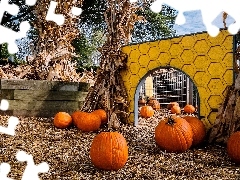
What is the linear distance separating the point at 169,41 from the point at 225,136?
3.50ft

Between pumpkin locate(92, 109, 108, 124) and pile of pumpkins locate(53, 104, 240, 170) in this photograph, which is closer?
pile of pumpkins locate(53, 104, 240, 170)

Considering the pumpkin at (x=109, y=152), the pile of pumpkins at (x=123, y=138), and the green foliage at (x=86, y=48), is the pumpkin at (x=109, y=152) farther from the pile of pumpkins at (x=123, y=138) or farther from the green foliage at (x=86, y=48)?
the green foliage at (x=86, y=48)

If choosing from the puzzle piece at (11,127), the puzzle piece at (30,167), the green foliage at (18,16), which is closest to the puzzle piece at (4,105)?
the puzzle piece at (11,127)

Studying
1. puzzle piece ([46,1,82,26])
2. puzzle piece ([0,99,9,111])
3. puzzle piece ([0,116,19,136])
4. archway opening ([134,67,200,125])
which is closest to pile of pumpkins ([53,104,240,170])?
puzzle piece ([0,116,19,136])

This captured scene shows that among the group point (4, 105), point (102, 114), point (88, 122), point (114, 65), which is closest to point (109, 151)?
point (88, 122)

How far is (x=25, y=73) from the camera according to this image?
413cm

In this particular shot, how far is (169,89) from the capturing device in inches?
248

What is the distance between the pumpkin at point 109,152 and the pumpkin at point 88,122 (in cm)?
113

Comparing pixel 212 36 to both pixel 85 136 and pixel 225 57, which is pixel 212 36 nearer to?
pixel 225 57

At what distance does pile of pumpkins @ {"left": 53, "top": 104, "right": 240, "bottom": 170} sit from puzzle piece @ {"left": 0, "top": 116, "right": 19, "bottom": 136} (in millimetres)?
392

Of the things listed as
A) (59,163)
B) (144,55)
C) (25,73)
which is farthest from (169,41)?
(25,73)

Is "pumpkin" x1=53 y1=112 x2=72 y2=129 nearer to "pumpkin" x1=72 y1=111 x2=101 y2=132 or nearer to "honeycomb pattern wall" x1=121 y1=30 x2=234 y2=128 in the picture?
"pumpkin" x1=72 y1=111 x2=101 y2=132

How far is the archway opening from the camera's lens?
5.89 metres

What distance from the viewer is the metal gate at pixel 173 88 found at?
19.2ft
